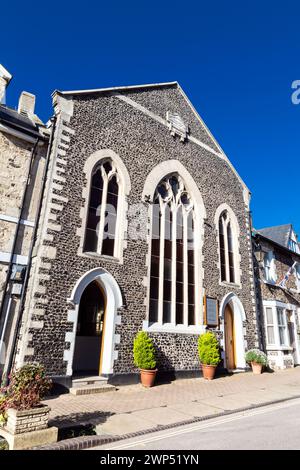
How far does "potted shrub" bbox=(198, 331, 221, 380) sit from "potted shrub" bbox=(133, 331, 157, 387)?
9.18 feet

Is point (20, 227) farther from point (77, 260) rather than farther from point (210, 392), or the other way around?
point (210, 392)

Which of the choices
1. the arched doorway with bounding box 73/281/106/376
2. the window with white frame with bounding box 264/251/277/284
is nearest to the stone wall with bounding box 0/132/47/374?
the arched doorway with bounding box 73/281/106/376

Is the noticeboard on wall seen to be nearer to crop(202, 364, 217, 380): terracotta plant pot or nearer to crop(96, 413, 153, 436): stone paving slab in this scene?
crop(202, 364, 217, 380): terracotta plant pot

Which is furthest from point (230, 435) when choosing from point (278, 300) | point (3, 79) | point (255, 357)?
point (278, 300)

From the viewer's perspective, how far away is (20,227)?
9.68 m

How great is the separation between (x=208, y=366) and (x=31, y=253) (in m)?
7.94

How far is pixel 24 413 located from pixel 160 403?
4187 mm

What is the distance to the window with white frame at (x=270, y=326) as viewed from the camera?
16.8 meters

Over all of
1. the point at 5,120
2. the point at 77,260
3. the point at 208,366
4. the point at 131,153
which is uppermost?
the point at 131,153

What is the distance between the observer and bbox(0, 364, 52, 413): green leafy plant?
5.01m

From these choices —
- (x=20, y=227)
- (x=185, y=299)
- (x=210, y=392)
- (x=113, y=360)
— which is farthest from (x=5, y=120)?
(x=210, y=392)

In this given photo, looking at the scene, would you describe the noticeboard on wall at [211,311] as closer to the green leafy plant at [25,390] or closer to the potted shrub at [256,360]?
the potted shrub at [256,360]

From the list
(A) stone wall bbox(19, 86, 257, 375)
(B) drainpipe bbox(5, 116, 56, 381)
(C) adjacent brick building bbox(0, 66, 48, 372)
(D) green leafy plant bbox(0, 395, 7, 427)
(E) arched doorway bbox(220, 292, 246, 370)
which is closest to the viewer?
(D) green leafy plant bbox(0, 395, 7, 427)

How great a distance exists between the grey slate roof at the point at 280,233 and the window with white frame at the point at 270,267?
10.7ft
